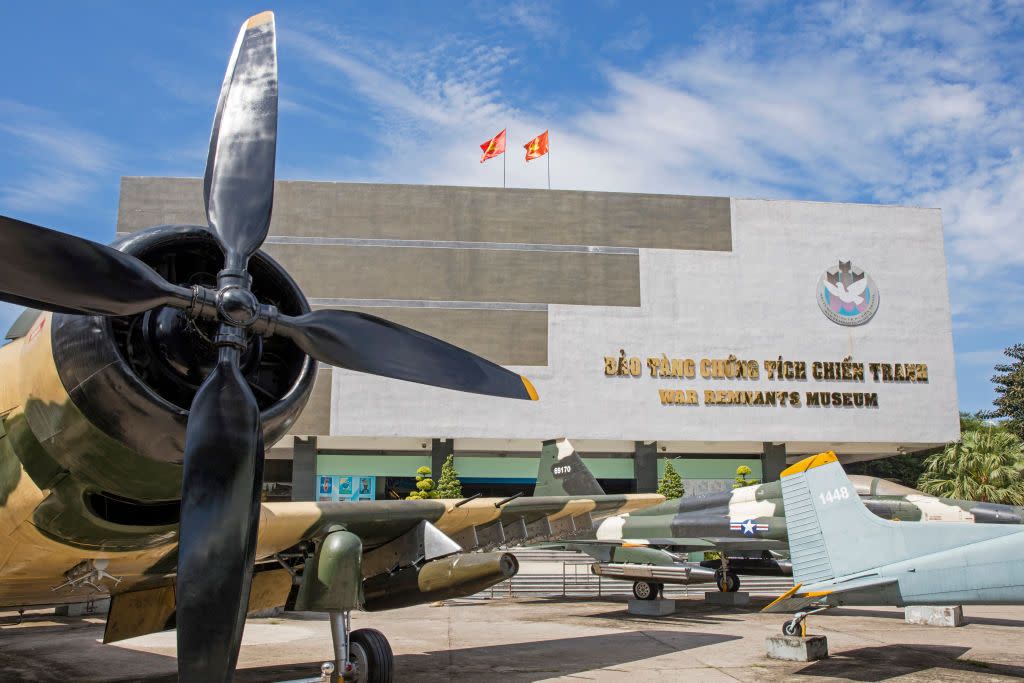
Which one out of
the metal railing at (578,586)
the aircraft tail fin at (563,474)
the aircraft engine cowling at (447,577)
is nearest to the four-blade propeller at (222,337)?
the aircraft engine cowling at (447,577)

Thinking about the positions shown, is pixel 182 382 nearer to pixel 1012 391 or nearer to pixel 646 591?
pixel 646 591

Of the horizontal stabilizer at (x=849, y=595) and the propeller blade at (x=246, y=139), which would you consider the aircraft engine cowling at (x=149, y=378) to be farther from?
the horizontal stabilizer at (x=849, y=595)

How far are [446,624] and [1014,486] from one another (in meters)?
24.4

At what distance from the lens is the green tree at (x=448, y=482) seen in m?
32.7

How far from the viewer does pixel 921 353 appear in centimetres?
3647

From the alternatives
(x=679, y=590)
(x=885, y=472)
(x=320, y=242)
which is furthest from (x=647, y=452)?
(x=885, y=472)

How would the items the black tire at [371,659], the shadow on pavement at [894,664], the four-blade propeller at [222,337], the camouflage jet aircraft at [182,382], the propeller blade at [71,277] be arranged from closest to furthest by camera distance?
the propeller blade at [71,277]
the four-blade propeller at [222,337]
the camouflage jet aircraft at [182,382]
the black tire at [371,659]
the shadow on pavement at [894,664]

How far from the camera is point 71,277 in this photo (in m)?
4.19

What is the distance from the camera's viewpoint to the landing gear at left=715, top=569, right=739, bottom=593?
778 inches

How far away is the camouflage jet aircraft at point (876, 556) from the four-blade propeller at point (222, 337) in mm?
7209

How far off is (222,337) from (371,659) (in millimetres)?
4646

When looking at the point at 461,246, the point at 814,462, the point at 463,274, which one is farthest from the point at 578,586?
the point at 461,246

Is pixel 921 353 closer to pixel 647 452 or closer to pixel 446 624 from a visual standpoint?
pixel 647 452

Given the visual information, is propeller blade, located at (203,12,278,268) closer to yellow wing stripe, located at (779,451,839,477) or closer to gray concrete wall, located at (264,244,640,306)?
yellow wing stripe, located at (779,451,839,477)
